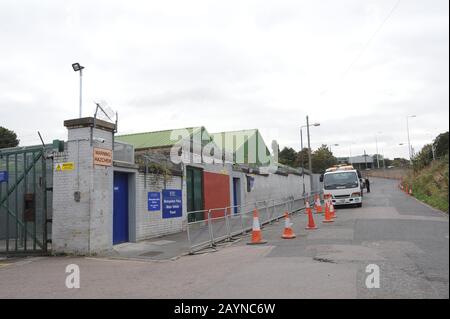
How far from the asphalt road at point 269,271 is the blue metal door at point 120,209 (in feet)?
6.88

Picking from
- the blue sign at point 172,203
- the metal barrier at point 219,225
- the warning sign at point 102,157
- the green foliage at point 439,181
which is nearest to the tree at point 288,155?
the metal barrier at point 219,225

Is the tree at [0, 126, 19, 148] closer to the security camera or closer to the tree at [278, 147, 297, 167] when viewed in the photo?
the security camera

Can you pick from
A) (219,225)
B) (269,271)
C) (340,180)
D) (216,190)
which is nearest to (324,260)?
(269,271)

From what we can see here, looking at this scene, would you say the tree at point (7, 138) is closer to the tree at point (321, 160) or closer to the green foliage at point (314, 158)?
the green foliage at point (314, 158)

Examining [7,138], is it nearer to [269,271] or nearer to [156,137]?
[156,137]

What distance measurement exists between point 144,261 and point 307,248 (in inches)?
164

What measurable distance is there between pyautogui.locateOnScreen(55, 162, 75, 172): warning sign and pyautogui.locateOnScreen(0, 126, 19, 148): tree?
31070 mm

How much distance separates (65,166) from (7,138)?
33430 millimetres

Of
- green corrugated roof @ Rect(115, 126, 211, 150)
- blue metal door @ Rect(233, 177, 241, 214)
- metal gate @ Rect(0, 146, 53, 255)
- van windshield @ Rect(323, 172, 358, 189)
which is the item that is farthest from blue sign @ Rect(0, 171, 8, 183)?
van windshield @ Rect(323, 172, 358, 189)

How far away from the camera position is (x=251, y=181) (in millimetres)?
27594

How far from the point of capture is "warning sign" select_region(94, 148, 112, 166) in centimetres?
1182

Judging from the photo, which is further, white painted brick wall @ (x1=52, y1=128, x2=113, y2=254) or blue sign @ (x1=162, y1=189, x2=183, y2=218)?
blue sign @ (x1=162, y1=189, x2=183, y2=218)

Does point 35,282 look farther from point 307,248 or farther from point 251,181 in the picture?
point 251,181
